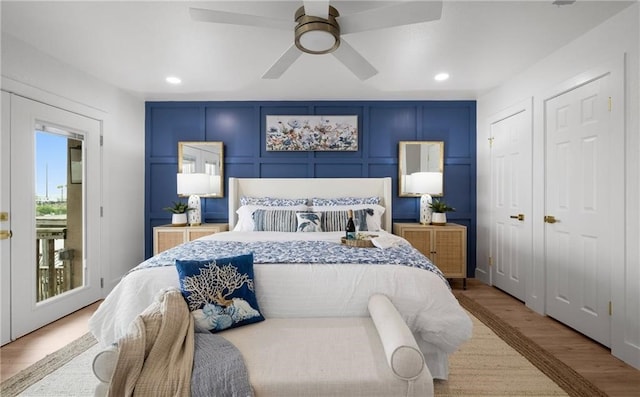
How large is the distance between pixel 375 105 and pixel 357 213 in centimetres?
166

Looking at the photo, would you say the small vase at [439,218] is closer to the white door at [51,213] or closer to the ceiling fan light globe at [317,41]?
the ceiling fan light globe at [317,41]

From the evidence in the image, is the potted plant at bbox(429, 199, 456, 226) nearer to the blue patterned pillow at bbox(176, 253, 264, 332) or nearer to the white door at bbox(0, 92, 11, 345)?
the blue patterned pillow at bbox(176, 253, 264, 332)

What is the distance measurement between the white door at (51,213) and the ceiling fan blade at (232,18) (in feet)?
6.25

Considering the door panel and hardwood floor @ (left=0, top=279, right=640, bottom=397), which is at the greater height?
the door panel

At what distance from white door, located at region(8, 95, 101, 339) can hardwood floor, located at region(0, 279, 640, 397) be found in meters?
0.18

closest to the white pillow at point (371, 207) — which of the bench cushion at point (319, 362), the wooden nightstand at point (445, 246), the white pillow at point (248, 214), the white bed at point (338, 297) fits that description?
the white pillow at point (248, 214)

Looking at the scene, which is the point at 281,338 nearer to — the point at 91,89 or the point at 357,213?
the point at 357,213

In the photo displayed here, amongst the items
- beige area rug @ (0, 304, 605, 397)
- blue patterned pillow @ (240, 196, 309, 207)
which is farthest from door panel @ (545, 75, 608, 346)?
blue patterned pillow @ (240, 196, 309, 207)

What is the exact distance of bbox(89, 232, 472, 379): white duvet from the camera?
175 cm

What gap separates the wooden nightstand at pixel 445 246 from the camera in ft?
12.2

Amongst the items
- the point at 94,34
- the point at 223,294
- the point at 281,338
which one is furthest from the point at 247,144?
the point at 281,338

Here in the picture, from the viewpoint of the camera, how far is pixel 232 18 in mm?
1809

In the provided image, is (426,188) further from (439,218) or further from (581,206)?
(581,206)

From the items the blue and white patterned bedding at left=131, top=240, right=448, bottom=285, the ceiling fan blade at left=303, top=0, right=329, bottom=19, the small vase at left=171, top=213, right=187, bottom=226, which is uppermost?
the ceiling fan blade at left=303, top=0, right=329, bottom=19
